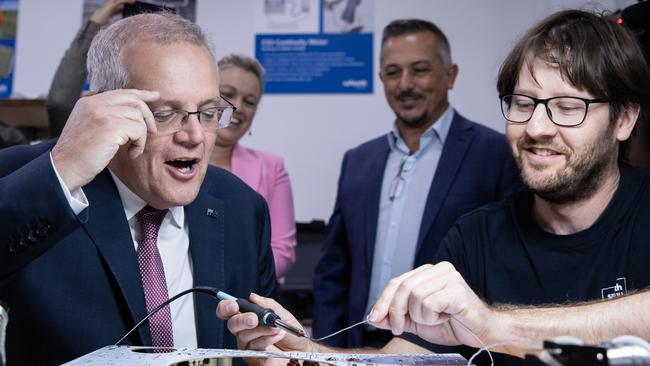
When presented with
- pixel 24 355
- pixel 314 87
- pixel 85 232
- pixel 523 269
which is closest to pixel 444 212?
pixel 523 269

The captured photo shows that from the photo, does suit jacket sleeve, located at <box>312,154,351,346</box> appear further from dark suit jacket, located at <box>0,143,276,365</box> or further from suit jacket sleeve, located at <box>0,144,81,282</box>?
suit jacket sleeve, located at <box>0,144,81,282</box>

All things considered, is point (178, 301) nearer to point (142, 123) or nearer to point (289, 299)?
point (142, 123)

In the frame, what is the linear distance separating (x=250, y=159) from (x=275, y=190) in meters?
0.17

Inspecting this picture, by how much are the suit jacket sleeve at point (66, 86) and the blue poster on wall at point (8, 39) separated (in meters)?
1.77

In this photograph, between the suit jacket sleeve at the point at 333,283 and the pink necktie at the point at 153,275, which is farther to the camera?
the suit jacket sleeve at the point at 333,283

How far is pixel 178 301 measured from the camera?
139cm

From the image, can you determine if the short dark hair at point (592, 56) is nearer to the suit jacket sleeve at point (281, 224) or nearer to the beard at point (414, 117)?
the beard at point (414, 117)

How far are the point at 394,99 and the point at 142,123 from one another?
1.51m

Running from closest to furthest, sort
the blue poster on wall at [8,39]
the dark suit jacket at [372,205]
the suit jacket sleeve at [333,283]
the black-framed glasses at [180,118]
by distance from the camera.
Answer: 1. the black-framed glasses at [180,118]
2. the dark suit jacket at [372,205]
3. the suit jacket sleeve at [333,283]
4. the blue poster on wall at [8,39]

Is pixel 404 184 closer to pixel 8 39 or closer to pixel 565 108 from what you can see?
pixel 565 108

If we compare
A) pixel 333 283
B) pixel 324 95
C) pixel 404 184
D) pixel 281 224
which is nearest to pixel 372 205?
pixel 404 184

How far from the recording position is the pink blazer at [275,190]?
2598 millimetres

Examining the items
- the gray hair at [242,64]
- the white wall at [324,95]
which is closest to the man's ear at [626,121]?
the gray hair at [242,64]

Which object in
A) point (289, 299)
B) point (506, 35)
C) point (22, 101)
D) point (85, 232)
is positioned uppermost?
point (506, 35)
